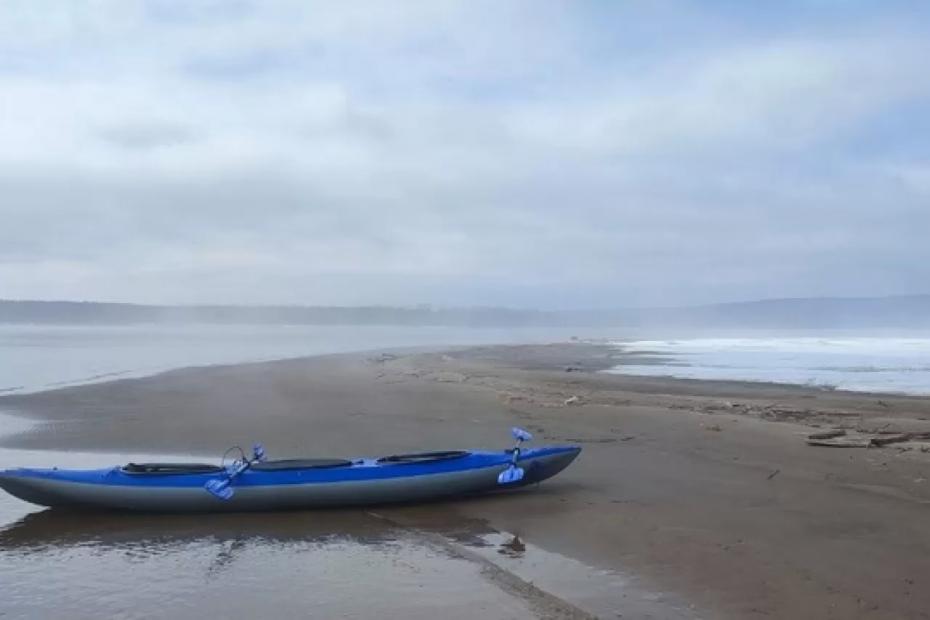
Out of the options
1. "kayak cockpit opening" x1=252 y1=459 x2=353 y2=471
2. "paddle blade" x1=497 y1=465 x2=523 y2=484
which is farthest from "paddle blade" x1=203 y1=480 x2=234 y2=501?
"paddle blade" x1=497 y1=465 x2=523 y2=484

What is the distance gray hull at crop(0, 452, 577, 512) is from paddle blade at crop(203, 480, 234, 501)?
0.19 meters

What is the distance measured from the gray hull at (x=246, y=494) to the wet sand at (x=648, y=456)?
30 centimetres

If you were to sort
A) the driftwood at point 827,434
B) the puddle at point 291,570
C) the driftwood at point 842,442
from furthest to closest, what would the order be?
1. the driftwood at point 827,434
2. the driftwood at point 842,442
3. the puddle at point 291,570

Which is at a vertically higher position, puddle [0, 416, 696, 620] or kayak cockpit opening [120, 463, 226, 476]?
Result: kayak cockpit opening [120, 463, 226, 476]

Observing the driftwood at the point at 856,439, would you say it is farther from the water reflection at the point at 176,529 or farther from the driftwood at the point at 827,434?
the water reflection at the point at 176,529

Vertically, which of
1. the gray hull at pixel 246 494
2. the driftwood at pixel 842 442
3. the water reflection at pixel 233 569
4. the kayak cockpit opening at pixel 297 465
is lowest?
the water reflection at pixel 233 569

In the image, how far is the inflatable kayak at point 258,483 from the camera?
1098cm

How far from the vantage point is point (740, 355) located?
4391 cm

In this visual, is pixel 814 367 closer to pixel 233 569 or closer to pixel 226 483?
pixel 226 483

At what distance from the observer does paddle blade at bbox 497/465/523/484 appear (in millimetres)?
11719

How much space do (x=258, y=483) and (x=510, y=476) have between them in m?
3.35

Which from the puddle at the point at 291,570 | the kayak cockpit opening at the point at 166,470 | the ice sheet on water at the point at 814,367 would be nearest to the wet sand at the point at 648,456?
the puddle at the point at 291,570

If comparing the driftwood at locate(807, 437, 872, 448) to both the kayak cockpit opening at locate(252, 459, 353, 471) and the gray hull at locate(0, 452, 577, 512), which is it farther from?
the kayak cockpit opening at locate(252, 459, 353, 471)

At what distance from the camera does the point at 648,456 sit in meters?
14.6
